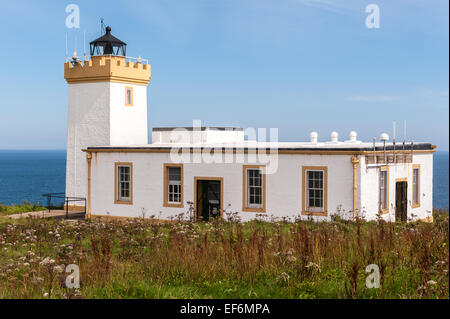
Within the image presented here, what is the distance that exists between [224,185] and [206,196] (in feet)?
4.20

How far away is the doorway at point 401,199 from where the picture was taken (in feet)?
80.9

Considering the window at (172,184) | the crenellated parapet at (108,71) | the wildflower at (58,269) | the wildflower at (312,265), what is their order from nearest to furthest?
the wildflower at (312,265)
the wildflower at (58,269)
the window at (172,184)
the crenellated parapet at (108,71)

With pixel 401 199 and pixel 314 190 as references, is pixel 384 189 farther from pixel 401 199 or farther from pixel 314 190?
pixel 314 190

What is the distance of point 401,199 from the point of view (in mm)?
25109

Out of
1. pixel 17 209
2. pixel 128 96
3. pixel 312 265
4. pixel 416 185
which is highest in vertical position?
pixel 128 96

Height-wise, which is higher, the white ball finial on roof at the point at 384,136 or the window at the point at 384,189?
the white ball finial on roof at the point at 384,136

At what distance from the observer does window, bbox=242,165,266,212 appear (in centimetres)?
2373

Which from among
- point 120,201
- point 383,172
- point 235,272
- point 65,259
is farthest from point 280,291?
point 120,201

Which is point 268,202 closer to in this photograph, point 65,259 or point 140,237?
point 140,237

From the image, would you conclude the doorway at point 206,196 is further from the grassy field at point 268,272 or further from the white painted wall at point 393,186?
the grassy field at point 268,272

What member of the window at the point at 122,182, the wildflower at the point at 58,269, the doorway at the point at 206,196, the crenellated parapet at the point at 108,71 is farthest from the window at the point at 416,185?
the wildflower at the point at 58,269

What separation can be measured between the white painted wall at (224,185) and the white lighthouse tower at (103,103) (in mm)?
3544

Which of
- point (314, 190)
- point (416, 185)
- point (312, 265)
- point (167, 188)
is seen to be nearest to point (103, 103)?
point (167, 188)
